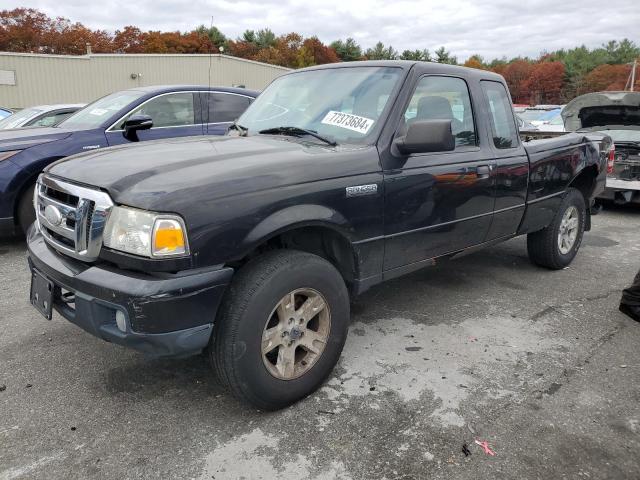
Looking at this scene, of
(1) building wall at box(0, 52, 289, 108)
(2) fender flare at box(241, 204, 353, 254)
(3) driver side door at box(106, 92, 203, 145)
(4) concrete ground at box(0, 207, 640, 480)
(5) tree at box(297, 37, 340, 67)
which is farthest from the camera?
(5) tree at box(297, 37, 340, 67)

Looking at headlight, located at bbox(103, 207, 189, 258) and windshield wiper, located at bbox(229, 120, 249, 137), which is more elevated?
windshield wiper, located at bbox(229, 120, 249, 137)

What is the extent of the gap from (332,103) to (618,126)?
22.3 feet

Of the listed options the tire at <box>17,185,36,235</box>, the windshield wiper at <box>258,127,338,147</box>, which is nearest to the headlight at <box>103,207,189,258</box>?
the windshield wiper at <box>258,127,338,147</box>

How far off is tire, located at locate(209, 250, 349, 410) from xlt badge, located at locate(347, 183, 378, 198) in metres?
0.41

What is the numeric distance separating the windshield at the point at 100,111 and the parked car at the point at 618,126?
642cm

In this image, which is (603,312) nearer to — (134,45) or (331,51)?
(134,45)

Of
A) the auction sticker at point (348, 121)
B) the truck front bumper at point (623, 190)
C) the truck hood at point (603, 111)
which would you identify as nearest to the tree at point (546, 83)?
the truck hood at point (603, 111)

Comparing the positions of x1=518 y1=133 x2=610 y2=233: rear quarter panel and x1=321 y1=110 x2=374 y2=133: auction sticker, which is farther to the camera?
x1=518 y1=133 x2=610 y2=233: rear quarter panel

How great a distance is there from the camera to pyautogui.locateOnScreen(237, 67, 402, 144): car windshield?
10.2ft

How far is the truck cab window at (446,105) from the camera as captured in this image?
329 cm

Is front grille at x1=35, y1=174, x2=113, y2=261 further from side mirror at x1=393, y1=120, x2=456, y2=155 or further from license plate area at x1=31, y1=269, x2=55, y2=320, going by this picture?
side mirror at x1=393, y1=120, x2=456, y2=155

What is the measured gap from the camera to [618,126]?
320 inches

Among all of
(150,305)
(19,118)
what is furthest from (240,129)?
(19,118)

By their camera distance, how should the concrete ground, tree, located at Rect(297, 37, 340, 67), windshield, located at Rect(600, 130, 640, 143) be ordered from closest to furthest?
the concrete ground
windshield, located at Rect(600, 130, 640, 143)
tree, located at Rect(297, 37, 340, 67)
